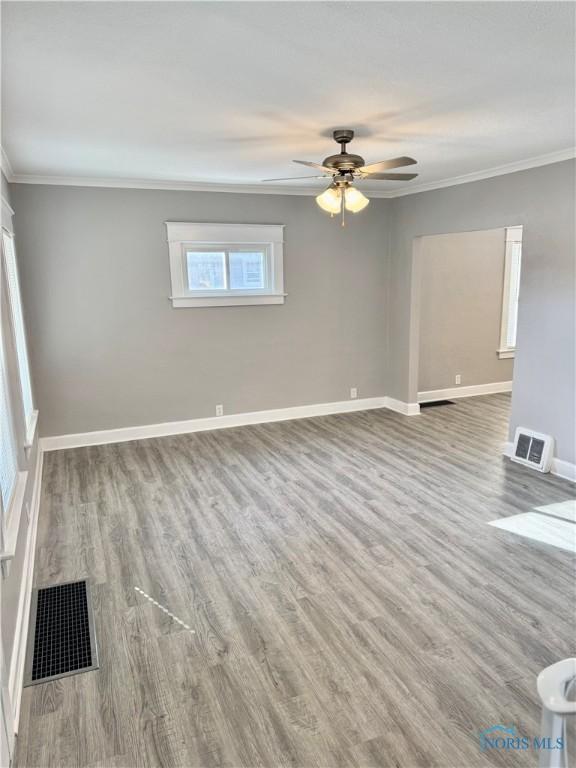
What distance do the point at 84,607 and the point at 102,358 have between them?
3.01 m

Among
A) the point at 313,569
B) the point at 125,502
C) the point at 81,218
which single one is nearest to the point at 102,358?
the point at 81,218

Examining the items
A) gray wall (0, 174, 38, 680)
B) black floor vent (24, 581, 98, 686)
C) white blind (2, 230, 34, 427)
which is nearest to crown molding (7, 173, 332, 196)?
white blind (2, 230, 34, 427)

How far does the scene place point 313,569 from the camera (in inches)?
118

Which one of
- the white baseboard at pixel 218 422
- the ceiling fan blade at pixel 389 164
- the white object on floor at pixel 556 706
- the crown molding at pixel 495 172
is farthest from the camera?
the white baseboard at pixel 218 422

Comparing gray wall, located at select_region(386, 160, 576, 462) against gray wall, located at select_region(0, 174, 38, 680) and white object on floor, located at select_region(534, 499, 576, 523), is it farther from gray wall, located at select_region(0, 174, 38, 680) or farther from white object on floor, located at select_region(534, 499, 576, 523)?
gray wall, located at select_region(0, 174, 38, 680)

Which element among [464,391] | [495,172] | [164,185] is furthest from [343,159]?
[464,391]

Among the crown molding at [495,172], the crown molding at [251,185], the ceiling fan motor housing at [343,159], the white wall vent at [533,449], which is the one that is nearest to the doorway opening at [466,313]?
the crown molding at [495,172]

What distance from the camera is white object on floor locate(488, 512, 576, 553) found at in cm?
328

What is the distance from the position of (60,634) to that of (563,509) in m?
3.45

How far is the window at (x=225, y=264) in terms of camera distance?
5324 mm

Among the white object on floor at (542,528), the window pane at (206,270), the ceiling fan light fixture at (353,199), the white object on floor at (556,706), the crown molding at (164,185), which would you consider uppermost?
the crown molding at (164,185)

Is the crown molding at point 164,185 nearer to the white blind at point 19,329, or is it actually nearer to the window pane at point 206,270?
the window pane at point 206,270

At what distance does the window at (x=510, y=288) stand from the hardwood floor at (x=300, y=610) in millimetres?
2984

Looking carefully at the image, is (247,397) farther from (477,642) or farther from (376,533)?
(477,642)
